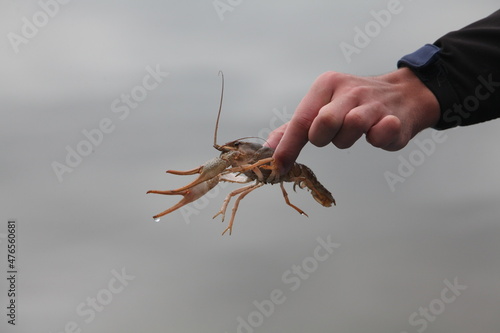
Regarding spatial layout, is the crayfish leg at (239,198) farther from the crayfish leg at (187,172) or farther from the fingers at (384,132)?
the fingers at (384,132)

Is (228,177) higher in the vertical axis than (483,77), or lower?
higher

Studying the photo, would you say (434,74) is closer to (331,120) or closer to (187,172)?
(331,120)

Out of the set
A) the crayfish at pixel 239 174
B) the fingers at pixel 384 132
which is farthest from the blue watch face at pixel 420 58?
the crayfish at pixel 239 174

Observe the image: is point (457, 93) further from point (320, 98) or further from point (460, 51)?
point (320, 98)

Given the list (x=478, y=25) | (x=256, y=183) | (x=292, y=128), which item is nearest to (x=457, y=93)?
(x=478, y=25)

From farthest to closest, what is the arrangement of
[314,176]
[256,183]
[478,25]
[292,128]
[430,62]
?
[314,176] < [256,183] < [478,25] < [430,62] < [292,128]

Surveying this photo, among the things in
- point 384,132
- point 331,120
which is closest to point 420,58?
point 384,132

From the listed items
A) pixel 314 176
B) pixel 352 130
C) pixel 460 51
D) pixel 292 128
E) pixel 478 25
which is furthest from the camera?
pixel 314 176
